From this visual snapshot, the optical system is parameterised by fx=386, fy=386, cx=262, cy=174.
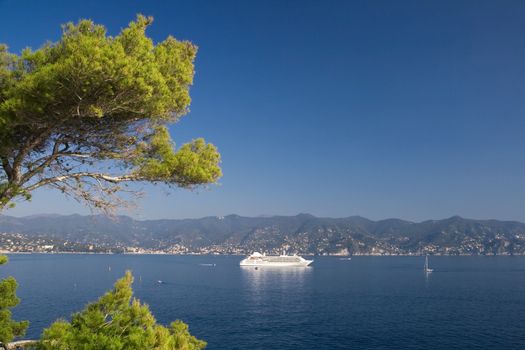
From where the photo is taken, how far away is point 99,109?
6.71m

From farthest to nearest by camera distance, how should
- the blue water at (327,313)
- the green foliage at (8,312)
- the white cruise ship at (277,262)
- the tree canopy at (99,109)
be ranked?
the white cruise ship at (277,262), the blue water at (327,313), the green foliage at (8,312), the tree canopy at (99,109)

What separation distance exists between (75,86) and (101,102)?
578 millimetres

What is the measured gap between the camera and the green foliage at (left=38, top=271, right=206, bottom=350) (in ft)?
25.6

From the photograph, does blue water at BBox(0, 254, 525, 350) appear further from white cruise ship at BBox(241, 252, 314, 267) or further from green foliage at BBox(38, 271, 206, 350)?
white cruise ship at BBox(241, 252, 314, 267)

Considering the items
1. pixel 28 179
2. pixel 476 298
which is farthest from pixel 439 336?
pixel 28 179

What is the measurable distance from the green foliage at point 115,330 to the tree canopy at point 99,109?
2.42m

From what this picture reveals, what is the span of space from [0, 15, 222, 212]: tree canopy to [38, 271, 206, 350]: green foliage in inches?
95.3

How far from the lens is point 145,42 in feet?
22.9

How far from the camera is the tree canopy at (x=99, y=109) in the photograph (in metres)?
6.34

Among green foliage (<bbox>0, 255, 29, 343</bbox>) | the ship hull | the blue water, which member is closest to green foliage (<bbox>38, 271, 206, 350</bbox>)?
green foliage (<bbox>0, 255, 29, 343</bbox>)

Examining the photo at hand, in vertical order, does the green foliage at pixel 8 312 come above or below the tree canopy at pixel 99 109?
below

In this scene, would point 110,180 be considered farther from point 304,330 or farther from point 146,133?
point 304,330

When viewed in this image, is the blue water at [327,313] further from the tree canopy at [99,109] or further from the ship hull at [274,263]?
the ship hull at [274,263]

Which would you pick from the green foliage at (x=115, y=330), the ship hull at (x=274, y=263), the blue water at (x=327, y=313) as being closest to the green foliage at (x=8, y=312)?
the green foliage at (x=115, y=330)
